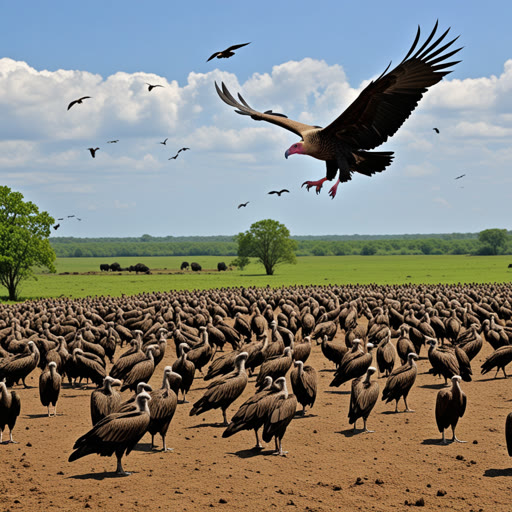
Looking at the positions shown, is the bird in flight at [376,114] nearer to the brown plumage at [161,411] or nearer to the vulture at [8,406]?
the brown plumage at [161,411]

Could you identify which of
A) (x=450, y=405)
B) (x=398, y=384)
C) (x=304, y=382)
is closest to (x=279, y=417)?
(x=304, y=382)

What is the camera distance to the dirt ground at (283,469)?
11.4 metres

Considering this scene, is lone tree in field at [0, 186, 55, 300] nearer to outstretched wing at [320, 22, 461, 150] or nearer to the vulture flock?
the vulture flock

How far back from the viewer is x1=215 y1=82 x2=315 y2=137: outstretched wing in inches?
268

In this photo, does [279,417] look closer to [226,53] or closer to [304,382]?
[304,382]

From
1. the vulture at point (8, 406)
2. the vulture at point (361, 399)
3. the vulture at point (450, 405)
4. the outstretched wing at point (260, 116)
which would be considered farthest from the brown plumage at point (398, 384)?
the outstretched wing at point (260, 116)

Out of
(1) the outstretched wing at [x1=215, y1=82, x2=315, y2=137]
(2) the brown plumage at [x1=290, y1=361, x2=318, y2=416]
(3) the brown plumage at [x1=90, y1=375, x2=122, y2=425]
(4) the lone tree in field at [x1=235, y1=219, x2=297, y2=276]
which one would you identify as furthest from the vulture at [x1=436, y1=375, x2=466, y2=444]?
(4) the lone tree in field at [x1=235, y1=219, x2=297, y2=276]

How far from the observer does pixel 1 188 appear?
66938 mm

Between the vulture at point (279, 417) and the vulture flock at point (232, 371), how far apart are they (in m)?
0.02

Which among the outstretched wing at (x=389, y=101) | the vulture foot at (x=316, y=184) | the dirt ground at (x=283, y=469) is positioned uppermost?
the outstretched wing at (x=389, y=101)

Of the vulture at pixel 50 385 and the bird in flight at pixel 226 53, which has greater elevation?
the bird in flight at pixel 226 53

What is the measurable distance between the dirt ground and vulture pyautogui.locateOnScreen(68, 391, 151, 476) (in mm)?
637

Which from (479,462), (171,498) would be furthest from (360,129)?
(479,462)

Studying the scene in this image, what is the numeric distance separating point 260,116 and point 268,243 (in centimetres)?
10171
